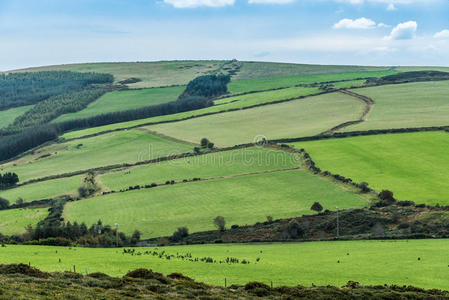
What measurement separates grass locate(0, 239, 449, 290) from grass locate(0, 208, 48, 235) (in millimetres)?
27833

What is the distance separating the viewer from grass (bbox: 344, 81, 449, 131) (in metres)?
111

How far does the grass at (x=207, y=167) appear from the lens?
9100 cm

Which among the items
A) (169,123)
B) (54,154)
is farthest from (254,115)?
(54,154)

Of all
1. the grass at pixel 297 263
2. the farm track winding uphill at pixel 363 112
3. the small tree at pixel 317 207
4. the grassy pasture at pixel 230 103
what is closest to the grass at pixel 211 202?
the small tree at pixel 317 207

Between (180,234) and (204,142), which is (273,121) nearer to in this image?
(204,142)

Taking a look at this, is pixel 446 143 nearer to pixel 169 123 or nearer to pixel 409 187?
pixel 409 187

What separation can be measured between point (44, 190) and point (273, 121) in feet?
216

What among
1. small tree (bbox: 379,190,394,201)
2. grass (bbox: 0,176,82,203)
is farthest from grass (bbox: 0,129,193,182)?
→ small tree (bbox: 379,190,394,201)

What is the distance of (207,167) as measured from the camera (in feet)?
316

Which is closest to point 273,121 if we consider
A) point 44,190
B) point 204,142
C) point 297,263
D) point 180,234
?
point 204,142

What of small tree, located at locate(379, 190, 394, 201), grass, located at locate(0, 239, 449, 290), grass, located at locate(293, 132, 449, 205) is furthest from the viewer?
grass, located at locate(293, 132, 449, 205)

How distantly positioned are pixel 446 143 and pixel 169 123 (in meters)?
86.1

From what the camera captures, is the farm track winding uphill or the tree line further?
the tree line

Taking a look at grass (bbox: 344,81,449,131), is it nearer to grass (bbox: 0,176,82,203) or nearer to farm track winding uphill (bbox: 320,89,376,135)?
farm track winding uphill (bbox: 320,89,376,135)
